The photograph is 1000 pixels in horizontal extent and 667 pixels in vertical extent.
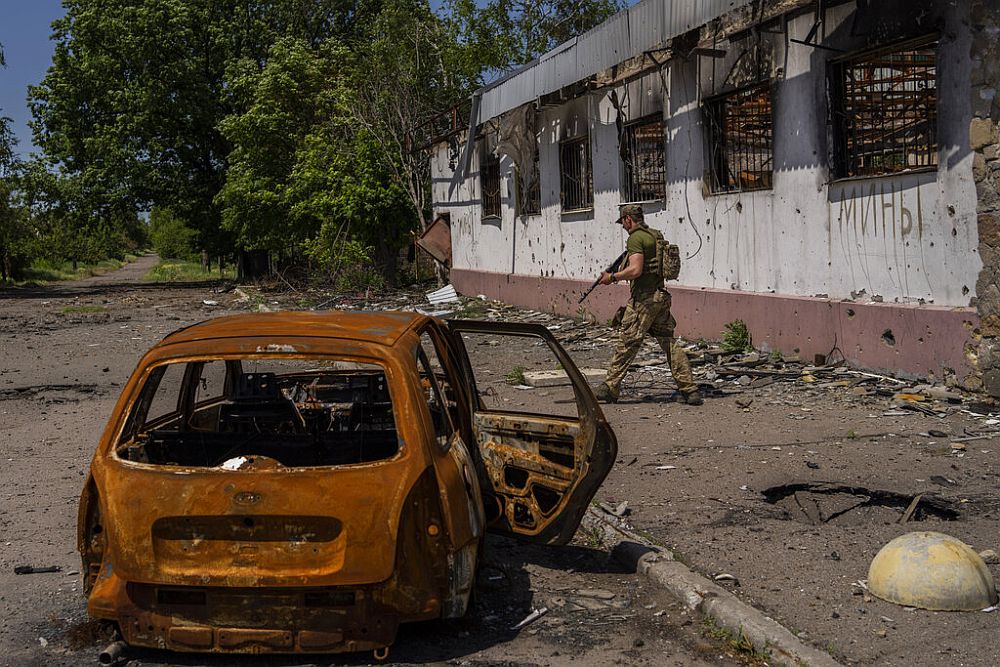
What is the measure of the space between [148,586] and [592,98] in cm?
1516

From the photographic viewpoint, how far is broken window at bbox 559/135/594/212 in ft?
61.8

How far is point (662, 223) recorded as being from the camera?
1576cm

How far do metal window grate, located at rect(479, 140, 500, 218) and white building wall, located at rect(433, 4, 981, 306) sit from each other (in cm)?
471

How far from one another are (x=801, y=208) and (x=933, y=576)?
8.11m

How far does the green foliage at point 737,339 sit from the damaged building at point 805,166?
0.12 metres

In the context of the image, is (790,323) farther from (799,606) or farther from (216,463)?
(216,463)

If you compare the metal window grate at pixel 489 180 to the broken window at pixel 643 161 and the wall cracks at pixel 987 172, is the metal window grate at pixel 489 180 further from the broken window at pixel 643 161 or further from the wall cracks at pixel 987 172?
the wall cracks at pixel 987 172

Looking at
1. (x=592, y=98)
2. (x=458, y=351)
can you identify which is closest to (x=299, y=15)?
(x=592, y=98)

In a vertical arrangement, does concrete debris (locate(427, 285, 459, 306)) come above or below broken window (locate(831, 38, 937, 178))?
below

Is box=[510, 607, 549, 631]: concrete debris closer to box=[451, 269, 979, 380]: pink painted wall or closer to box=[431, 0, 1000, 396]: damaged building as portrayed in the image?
box=[431, 0, 1000, 396]: damaged building

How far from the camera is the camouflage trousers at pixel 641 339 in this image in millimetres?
10164

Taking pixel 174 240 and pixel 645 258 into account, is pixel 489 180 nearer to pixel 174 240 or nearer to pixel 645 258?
pixel 645 258

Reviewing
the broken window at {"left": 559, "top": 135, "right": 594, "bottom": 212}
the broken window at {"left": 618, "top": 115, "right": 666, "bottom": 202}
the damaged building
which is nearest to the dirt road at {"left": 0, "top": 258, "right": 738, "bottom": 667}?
the damaged building

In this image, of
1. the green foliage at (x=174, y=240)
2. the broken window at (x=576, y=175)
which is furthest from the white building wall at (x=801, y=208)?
the green foliage at (x=174, y=240)
